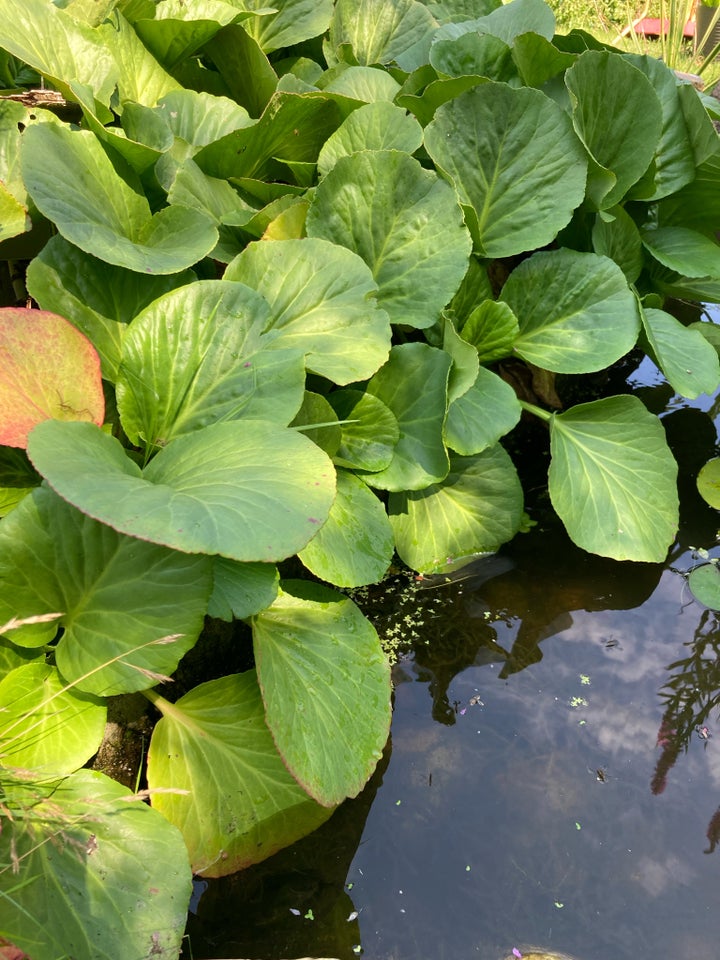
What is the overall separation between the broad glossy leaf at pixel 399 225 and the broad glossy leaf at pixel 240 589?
57cm

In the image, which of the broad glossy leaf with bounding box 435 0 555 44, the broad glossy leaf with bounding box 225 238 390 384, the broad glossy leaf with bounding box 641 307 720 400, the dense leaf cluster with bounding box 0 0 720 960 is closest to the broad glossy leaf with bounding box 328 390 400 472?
the dense leaf cluster with bounding box 0 0 720 960

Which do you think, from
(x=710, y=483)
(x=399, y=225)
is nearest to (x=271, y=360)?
(x=399, y=225)

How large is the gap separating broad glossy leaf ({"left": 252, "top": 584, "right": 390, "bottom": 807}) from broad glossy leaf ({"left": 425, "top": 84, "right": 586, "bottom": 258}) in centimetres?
77

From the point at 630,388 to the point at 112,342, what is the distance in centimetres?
143

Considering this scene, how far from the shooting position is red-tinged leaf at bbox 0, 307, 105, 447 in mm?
1021

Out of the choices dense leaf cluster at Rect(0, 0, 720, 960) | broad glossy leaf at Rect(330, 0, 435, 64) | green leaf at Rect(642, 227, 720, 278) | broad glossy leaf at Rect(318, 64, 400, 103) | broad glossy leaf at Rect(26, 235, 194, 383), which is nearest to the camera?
dense leaf cluster at Rect(0, 0, 720, 960)

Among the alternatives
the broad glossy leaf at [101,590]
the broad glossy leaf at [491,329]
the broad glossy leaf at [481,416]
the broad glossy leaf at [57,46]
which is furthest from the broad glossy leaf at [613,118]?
the broad glossy leaf at [101,590]

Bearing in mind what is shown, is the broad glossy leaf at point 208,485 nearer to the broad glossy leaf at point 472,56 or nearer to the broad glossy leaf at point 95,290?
the broad glossy leaf at point 95,290

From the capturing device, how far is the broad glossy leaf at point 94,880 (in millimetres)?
852

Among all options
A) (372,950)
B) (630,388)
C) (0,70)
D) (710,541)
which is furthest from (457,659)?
(0,70)

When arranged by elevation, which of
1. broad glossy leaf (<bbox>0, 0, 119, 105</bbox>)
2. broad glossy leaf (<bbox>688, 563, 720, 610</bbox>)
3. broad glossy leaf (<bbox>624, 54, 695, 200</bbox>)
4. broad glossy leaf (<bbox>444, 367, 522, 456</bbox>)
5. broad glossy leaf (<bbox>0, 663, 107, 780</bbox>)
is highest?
broad glossy leaf (<bbox>0, 0, 119, 105</bbox>)

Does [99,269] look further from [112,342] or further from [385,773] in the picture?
[385,773]

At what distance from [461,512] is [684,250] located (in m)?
0.82

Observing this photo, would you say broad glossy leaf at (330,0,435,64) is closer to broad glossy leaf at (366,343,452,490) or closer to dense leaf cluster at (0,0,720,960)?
dense leaf cluster at (0,0,720,960)
